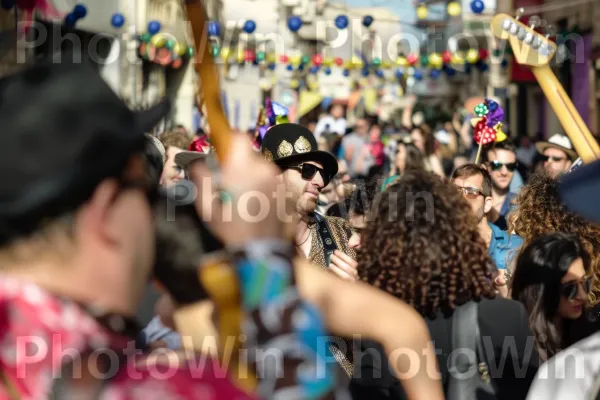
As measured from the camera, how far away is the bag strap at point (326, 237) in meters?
4.57

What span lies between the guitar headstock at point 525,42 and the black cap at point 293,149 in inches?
36.9

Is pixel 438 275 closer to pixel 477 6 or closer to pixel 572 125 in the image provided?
pixel 572 125

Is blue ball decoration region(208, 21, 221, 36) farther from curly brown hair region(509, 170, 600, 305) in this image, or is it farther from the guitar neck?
curly brown hair region(509, 170, 600, 305)

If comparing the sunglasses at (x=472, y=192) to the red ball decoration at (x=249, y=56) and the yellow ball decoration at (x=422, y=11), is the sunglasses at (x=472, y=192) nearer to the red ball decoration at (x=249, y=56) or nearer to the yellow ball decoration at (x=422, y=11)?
the yellow ball decoration at (x=422, y=11)

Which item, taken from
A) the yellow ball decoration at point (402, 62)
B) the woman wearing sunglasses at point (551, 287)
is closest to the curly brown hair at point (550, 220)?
the woman wearing sunglasses at point (551, 287)

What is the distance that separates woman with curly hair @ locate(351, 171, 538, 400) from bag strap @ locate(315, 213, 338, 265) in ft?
4.64

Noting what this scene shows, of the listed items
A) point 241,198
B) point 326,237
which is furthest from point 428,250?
point 326,237

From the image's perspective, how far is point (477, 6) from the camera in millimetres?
16734

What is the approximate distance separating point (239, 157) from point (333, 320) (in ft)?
1.68

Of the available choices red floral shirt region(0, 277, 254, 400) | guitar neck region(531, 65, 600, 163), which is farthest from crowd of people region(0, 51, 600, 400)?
guitar neck region(531, 65, 600, 163)

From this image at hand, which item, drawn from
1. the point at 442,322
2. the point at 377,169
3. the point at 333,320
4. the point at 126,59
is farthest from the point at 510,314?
the point at 126,59

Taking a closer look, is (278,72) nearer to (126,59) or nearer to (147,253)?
(126,59)

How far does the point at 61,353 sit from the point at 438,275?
1678 millimetres

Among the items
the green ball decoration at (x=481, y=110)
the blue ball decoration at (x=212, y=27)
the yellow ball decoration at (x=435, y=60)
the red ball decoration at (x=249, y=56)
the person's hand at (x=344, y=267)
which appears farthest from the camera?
the yellow ball decoration at (x=435, y=60)
